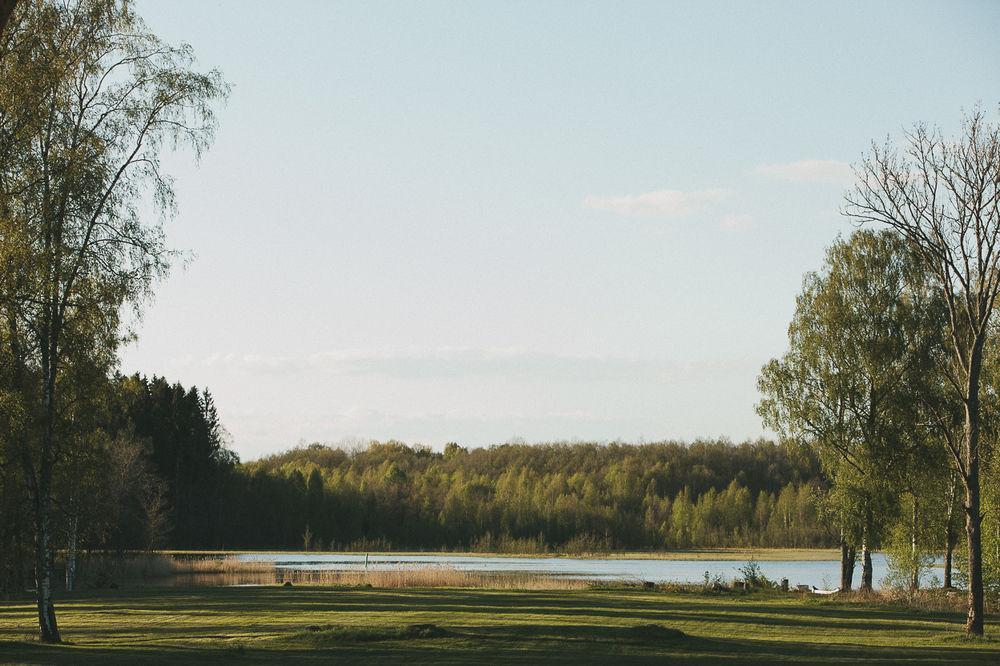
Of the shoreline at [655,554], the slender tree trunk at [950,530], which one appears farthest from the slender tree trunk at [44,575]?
the shoreline at [655,554]

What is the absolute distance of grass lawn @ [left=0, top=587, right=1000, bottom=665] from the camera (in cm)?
2162

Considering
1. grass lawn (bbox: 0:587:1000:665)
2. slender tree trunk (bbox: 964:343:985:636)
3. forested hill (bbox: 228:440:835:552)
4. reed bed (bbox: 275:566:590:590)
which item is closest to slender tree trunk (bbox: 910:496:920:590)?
grass lawn (bbox: 0:587:1000:665)

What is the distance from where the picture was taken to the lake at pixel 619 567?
199 ft

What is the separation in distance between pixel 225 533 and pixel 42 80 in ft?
282

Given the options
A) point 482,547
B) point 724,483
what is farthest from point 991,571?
point 724,483

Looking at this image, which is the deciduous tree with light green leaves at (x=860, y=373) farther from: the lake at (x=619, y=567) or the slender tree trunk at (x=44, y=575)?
the slender tree trunk at (x=44, y=575)

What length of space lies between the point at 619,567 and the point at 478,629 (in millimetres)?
50792

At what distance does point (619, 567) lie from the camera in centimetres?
7525

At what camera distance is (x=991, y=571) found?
36219mm

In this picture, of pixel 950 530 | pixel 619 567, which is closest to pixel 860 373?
pixel 950 530

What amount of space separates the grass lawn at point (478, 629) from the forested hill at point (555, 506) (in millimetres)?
52017

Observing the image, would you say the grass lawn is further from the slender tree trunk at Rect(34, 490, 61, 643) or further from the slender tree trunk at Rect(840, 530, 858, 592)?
the slender tree trunk at Rect(840, 530, 858, 592)

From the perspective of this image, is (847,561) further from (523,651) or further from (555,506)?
(555,506)

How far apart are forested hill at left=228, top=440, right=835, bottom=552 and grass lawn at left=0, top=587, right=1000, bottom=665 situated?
171ft
